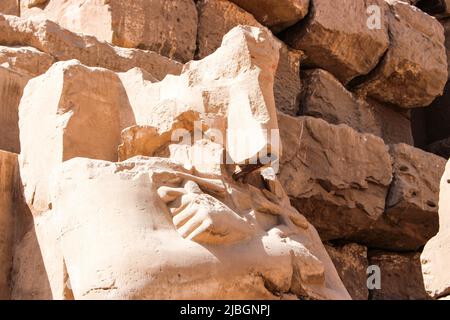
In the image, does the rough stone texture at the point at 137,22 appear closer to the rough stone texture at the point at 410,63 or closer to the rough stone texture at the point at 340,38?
the rough stone texture at the point at 340,38

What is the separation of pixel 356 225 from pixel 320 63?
1.29m

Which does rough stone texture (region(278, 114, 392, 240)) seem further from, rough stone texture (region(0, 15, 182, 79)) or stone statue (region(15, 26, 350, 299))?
stone statue (region(15, 26, 350, 299))

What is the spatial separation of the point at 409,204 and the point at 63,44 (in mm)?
2662

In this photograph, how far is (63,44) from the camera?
5414 millimetres

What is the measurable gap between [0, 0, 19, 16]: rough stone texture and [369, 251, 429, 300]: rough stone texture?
3.02 meters

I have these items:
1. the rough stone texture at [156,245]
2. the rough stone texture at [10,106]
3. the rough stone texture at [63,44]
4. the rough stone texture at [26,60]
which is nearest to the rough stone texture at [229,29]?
the rough stone texture at [63,44]

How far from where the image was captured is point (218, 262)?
3.53 m

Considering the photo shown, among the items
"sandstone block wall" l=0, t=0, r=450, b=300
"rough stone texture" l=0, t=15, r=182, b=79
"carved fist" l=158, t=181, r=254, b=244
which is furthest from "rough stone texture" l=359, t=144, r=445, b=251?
"carved fist" l=158, t=181, r=254, b=244

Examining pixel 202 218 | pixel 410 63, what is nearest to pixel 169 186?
pixel 202 218

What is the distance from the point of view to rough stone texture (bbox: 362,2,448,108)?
7438mm

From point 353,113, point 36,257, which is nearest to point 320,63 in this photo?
point 353,113

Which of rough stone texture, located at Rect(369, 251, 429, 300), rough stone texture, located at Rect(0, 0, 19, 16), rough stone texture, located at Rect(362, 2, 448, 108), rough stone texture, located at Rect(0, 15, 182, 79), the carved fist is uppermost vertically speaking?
the carved fist

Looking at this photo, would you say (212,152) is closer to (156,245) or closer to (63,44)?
(156,245)

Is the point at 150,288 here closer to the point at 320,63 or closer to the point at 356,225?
the point at 356,225
